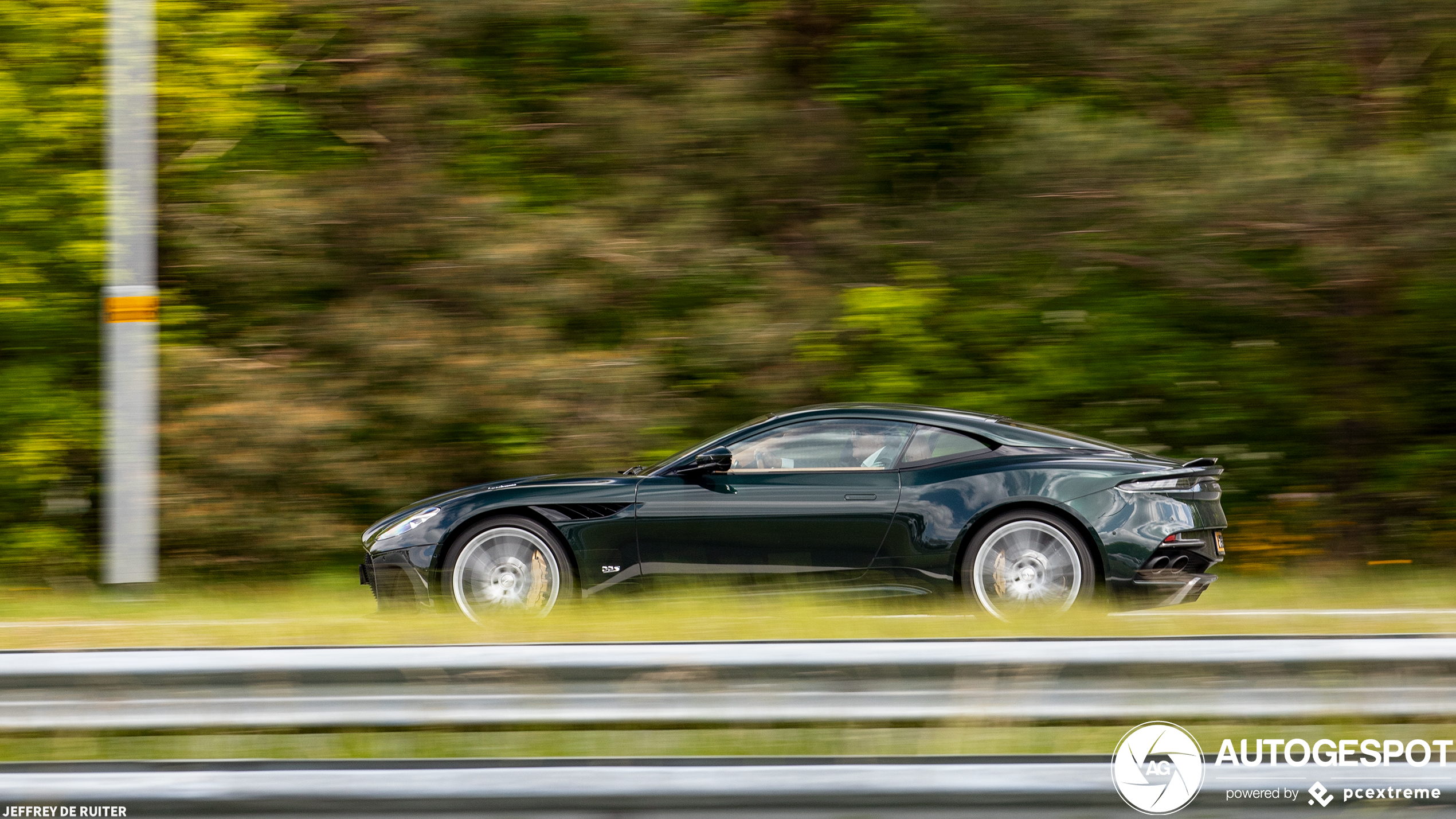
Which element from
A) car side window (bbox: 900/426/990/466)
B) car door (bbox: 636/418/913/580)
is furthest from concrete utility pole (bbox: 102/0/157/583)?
car side window (bbox: 900/426/990/466)

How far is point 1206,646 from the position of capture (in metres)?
3.41

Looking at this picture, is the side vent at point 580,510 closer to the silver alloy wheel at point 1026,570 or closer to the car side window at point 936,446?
the car side window at point 936,446

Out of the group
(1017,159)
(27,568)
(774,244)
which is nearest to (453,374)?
(774,244)

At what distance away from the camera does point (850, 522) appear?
6070 millimetres

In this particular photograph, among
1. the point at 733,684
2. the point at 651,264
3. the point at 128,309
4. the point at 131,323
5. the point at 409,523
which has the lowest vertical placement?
the point at 733,684

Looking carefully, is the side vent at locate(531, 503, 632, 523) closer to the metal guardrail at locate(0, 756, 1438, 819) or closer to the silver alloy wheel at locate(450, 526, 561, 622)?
the silver alloy wheel at locate(450, 526, 561, 622)

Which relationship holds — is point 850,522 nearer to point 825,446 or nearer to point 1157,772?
point 825,446

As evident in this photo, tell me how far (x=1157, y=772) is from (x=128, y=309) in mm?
7282

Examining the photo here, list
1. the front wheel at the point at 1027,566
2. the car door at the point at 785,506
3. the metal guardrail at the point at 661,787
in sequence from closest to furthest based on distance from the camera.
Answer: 1. the metal guardrail at the point at 661,787
2. the front wheel at the point at 1027,566
3. the car door at the point at 785,506

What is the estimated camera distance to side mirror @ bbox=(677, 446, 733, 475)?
6285mm

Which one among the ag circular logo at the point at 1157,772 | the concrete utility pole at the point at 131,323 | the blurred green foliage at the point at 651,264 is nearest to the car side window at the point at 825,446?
the ag circular logo at the point at 1157,772

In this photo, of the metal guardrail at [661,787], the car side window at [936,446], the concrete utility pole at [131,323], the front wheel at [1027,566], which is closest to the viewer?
the metal guardrail at [661,787]

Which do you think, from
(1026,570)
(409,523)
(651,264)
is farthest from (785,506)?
(651,264)

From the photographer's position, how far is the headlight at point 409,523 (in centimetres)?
633
